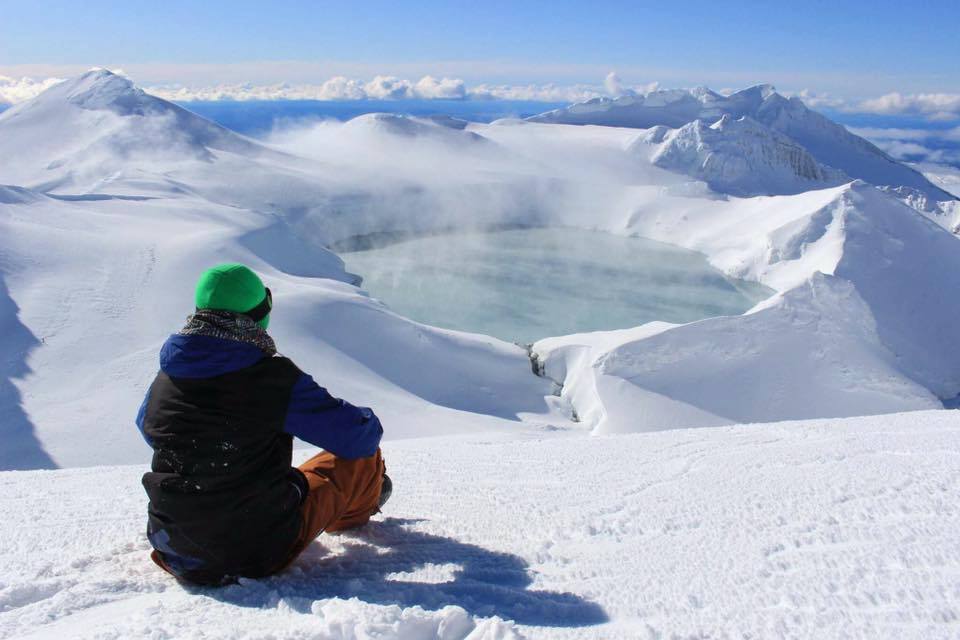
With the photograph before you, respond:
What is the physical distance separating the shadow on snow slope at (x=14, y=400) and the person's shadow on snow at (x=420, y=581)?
201 inches

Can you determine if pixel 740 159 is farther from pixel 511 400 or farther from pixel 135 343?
pixel 135 343

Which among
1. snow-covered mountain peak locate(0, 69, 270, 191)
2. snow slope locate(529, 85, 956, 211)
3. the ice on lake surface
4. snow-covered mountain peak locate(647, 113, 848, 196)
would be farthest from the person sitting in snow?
snow slope locate(529, 85, 956, 211)

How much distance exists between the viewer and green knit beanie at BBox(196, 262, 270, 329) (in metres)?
1.98

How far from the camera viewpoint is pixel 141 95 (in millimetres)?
29281

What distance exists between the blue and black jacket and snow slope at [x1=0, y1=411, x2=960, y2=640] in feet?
0.42

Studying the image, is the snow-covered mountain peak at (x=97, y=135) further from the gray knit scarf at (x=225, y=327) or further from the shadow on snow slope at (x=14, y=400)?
the gray knit scarf at (x=225, y=327)

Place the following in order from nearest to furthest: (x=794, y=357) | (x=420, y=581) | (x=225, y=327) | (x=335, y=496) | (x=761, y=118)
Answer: (x=225, y=327) < (x=420, y=581) < (x=335, y=496) < (x=794, y=357) < (x=761, y=118)

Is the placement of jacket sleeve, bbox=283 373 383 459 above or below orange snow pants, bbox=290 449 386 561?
above

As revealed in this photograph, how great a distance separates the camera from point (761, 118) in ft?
166

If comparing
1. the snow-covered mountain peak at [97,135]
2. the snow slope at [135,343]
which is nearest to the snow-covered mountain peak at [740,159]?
the snow-covered mountain peak at [97,135]

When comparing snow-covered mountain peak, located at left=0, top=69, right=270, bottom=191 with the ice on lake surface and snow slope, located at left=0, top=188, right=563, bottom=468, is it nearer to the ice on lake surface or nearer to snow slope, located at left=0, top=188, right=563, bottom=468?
the ice on lake surface

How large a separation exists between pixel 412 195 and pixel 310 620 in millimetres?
26573

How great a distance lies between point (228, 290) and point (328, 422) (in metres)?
0.47

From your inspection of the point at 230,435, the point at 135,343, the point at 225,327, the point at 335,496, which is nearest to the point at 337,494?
the point at 335,496
